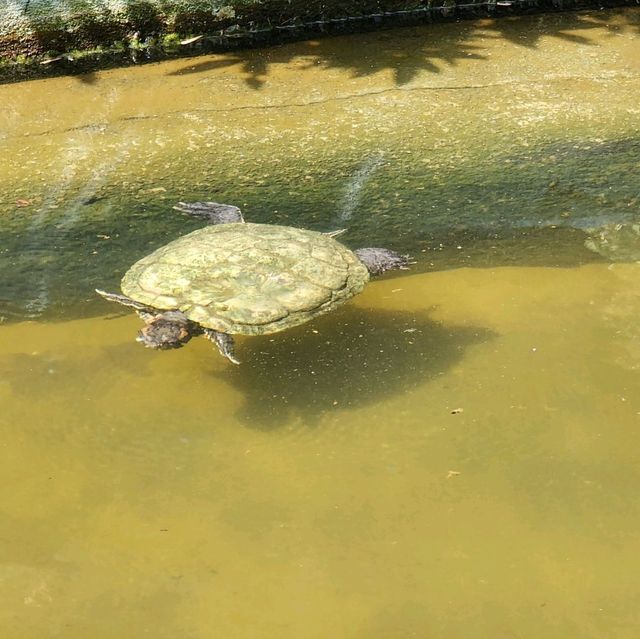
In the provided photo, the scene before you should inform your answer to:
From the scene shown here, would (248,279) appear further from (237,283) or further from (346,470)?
(346,470)

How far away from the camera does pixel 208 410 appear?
338 centimetres

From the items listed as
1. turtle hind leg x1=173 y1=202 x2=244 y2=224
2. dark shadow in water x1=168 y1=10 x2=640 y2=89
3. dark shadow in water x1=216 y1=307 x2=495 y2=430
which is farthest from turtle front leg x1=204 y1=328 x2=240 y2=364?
dark shadow in water x1=168 y1=10 x2=640 y2=89

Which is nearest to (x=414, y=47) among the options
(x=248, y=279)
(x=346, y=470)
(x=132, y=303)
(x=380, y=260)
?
(x=380, y=260)

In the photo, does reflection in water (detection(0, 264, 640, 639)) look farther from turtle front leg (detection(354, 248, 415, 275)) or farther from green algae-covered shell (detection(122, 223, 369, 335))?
green algae-covered shell (detection(122, 223, 369, 335))

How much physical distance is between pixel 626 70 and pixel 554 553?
455 cm

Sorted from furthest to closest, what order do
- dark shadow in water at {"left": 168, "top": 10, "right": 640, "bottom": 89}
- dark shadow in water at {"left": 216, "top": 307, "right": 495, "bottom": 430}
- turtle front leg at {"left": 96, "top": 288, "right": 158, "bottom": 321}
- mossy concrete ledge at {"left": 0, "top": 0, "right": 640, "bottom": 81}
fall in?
1. mossy concrete ledge at {"left": 0, "top": 0, "right": 640, "bottom": 81}
2. dark shadow in water at {"left": 168, "top": 10, "right": 640, "bottom": 89}
3. turtle front leg at {"left": 96, "top": 288, "right": 158, "bottom": 321}
4. dark shadow in water at {"left": 216, "top": 307, "right": 495, "bottom": 430}

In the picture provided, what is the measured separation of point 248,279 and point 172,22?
4.39m

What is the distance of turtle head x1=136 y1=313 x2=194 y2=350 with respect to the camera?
11.4 feet

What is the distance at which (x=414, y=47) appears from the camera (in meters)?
6.75

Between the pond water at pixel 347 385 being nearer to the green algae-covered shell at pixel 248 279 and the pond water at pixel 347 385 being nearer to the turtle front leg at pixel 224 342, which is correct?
the turtle front leg at pixel 224 342

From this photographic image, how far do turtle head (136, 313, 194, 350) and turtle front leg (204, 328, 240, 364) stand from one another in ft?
0.33

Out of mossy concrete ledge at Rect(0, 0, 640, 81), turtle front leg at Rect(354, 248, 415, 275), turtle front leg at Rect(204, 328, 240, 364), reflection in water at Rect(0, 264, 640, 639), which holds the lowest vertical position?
reflection in water at Rect(0, 264, 640, 639)

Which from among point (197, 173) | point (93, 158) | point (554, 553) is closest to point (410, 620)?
point (554, 553)

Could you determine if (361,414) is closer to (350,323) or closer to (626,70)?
(350,323)
